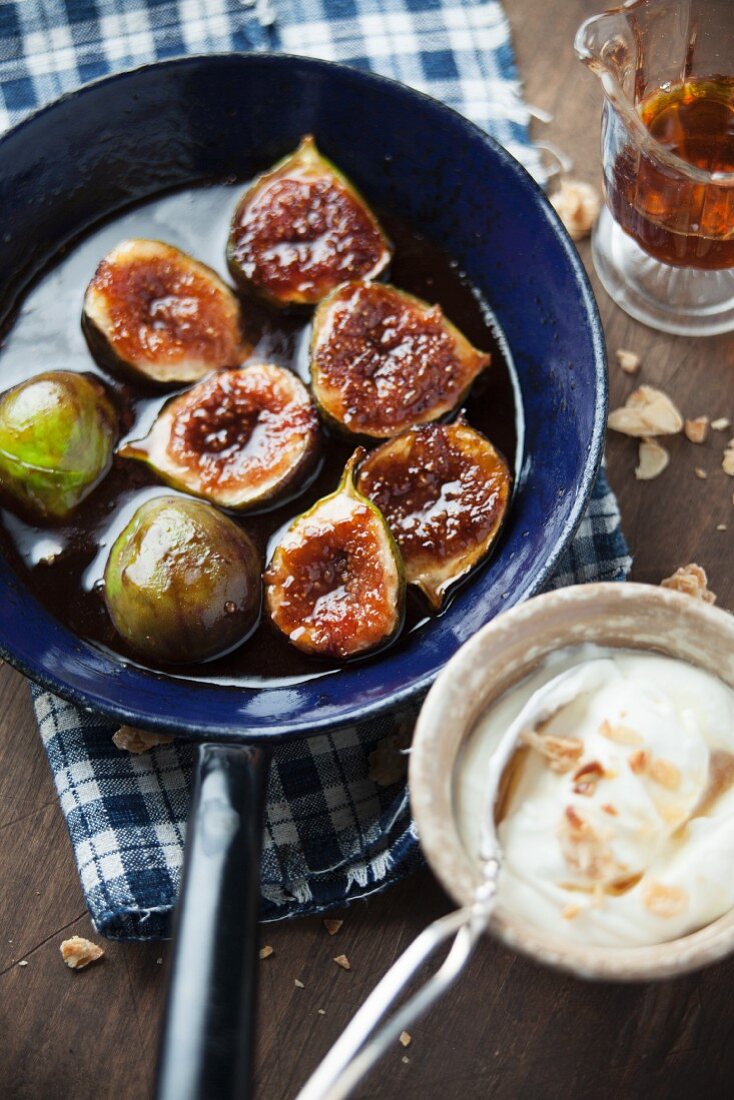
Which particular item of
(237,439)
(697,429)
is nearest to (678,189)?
(697,429)

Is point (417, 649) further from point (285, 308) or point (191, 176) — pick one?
point (191, 176)

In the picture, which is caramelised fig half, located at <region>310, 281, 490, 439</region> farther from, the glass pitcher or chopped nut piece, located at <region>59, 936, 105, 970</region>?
chopped nut piece, located at <region>59, 936, 105, 970</region>

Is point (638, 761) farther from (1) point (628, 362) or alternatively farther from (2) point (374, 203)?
(2) point (374, 203)

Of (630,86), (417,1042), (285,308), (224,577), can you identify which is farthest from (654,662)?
(630,86)

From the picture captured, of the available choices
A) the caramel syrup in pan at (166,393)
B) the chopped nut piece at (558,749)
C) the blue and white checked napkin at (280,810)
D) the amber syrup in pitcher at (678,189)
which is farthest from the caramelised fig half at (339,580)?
the amber syrup in pitcher at (678,189)

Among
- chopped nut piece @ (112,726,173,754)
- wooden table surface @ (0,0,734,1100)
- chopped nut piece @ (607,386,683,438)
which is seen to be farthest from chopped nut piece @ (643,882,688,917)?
chopped nut piece @ (607,386,683,438)

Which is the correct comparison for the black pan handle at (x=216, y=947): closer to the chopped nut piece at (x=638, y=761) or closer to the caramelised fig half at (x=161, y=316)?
the chopped nut piece at (x=638, y=761)
